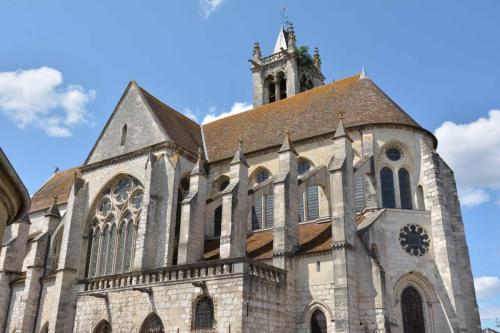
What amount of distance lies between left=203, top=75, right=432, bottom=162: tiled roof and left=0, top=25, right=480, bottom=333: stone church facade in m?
0.10

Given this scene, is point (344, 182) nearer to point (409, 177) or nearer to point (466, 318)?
point (409, 177)

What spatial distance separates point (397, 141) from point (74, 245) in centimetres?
1490

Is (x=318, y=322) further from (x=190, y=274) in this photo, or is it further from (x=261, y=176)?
(x=261, y=176)

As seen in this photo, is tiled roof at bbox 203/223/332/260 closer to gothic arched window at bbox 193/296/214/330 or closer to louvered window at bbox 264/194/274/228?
louvered window at bbox 264/194/274/228

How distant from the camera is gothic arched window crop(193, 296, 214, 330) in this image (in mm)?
15000

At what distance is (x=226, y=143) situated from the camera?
2611 centimetres

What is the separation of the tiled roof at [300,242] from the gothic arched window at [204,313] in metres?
3.64

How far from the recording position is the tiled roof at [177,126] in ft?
78.2

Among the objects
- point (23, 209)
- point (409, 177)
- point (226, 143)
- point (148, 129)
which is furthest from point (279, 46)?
point (23, 209)

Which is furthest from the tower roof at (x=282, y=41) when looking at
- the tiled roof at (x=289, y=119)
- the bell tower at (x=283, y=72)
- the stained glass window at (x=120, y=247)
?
the stained glass window at (x=120, y=247)

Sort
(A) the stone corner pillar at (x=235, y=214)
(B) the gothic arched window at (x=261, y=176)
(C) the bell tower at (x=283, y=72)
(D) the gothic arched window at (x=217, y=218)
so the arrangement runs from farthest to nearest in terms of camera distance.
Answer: (C) the bell tower at (x=283, y=72)
(B) the gothic arched window at (x=261, y=176)
(D) the gothic arched window at (x=217, y=218)
(A) the stone corner pillar at (x=235, y=214)

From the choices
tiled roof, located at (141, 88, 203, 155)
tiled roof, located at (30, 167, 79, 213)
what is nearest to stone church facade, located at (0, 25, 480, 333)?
tiled roof, located at (141, 88, 203, 155)

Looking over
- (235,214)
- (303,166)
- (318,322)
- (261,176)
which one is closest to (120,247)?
(235,214)

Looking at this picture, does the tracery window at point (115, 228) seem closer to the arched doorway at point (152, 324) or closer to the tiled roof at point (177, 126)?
the tiled roof at point (177, 126)
